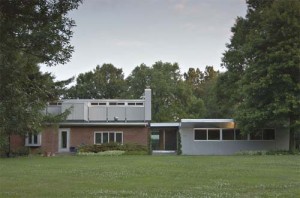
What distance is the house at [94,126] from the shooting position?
4381cm

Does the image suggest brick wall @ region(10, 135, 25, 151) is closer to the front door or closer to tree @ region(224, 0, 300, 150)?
the front door

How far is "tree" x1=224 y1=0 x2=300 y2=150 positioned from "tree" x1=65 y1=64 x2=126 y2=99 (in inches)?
1604

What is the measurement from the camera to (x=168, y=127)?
50.5 meters

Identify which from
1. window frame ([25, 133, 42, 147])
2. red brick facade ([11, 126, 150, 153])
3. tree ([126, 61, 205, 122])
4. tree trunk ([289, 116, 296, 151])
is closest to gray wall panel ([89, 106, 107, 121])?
red brick facade ([11, 126, 150, 153])

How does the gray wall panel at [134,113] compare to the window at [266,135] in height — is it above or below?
above

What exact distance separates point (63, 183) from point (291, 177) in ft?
25.9

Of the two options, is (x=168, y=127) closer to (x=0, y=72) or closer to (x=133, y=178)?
(x=133, y=178)

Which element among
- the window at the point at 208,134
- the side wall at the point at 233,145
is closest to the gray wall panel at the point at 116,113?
the side wall at the point at 233,145

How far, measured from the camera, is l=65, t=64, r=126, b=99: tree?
8000 cm

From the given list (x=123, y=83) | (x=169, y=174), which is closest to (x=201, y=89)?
(x=123, y=83)

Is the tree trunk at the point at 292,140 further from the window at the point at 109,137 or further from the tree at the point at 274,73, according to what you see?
the window at the point at 109,137

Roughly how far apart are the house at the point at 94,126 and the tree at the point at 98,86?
110 ft

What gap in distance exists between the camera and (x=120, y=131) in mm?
44781

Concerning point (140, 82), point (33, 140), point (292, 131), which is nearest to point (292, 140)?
point (292, 131)
